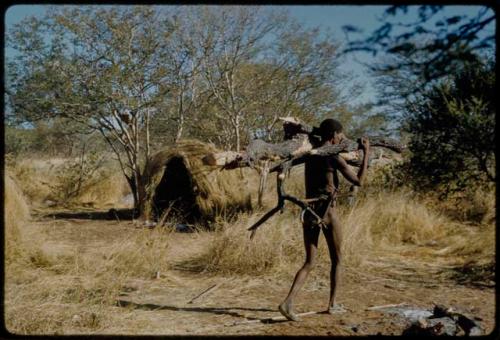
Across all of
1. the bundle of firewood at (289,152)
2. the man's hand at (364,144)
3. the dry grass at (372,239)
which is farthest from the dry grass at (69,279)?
the man's hand at (364,144)

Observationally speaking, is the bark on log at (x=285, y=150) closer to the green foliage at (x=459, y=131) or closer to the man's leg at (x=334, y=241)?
the man's leg at (x=334, y=241)

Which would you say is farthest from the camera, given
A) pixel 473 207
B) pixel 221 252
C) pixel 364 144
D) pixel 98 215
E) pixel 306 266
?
pixel 98 215

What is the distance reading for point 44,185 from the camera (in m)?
15.8

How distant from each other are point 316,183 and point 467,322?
75.5 inches

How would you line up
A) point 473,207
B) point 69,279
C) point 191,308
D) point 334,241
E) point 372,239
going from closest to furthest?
point 334,241 < point 191,308 < point 69,279 < point 372,239 < point 473,207

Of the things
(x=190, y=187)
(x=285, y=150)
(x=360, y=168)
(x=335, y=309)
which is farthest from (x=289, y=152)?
(x=190, y=187)

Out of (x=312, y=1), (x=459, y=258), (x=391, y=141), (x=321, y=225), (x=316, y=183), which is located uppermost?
(x=312, y=1)

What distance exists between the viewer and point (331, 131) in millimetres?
5379

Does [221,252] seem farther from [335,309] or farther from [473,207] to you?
[473,207]

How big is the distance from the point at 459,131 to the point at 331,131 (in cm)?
213

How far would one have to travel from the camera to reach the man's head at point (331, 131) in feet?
17.6

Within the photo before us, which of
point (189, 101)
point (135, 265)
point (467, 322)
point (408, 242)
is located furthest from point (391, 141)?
point (189, 101)

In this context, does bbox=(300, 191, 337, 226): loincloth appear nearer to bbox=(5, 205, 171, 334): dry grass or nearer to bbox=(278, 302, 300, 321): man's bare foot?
bbox=(278, 302, 300, 321): man's bare foot

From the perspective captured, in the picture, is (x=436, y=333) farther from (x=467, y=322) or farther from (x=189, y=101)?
(x=189, y=101)
